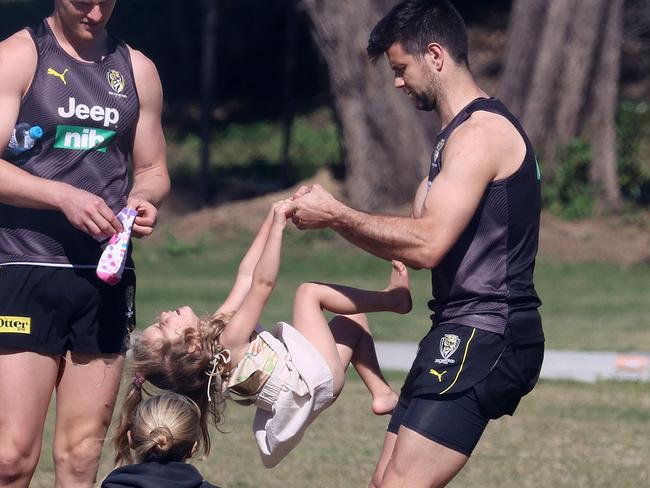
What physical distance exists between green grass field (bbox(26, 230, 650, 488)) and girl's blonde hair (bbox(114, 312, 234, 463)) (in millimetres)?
2178

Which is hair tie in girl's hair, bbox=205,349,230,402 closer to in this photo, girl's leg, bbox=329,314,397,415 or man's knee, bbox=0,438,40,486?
girl's leg, bbox=329,314,397,415

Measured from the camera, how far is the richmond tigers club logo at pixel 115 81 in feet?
15.1

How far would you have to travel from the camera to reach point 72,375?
15.2 feet

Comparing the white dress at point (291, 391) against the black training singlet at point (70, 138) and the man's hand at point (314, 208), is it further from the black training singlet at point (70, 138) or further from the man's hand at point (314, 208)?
the black training singlet at point (70, 138)

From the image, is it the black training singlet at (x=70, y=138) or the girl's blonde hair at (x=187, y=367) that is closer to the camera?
the black training singlet at (x=70, y=138)

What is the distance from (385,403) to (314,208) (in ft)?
3.07

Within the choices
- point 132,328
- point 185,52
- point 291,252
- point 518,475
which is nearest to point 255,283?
point 132,328

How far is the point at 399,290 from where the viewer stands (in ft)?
15.8

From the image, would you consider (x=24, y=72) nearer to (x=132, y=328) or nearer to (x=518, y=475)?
(x=132, y=328)

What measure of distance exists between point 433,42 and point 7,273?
5.79 feet

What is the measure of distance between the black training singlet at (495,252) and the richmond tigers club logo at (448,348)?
67 mm

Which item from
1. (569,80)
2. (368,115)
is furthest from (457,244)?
(569,80)

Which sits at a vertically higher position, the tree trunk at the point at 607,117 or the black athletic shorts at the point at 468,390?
the black athletic shorts at the point at 468,390

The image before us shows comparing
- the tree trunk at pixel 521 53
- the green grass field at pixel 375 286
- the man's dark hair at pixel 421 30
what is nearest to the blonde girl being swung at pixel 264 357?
the man's dark hair at pixel 421 30
